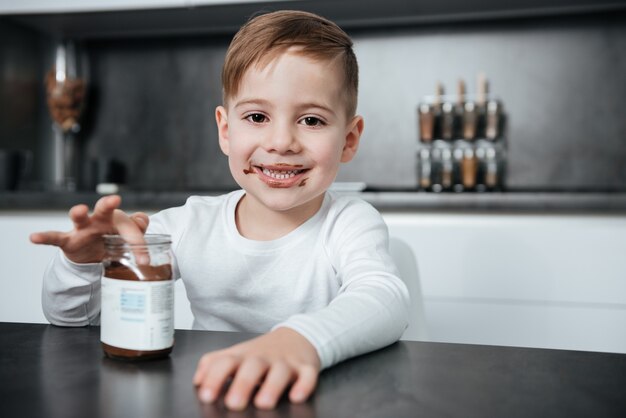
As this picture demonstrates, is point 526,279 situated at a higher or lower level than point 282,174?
lower

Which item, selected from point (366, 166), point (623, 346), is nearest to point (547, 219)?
point (623, 346)

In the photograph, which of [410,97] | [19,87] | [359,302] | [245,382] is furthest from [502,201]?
[19,87]

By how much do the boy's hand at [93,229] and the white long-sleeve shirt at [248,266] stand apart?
58 millimetres

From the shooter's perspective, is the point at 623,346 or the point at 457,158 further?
the point at 457,158

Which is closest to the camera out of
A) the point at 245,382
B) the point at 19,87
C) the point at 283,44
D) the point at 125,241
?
the point at 245,382

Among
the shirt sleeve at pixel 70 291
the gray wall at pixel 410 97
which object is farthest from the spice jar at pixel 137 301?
the gray wall at pixel 410 97

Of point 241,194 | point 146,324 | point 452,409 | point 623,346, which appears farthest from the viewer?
point 623,346

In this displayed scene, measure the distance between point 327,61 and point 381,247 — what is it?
273 millimetres

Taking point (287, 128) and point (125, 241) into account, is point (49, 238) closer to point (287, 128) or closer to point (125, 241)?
Answer: point (125, 241)

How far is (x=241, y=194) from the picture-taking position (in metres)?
1.10

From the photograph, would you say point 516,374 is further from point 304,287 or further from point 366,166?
point 366,166

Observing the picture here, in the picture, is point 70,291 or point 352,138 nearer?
point 70,291

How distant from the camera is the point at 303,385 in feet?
1.39

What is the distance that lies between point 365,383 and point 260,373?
0.26 ft
